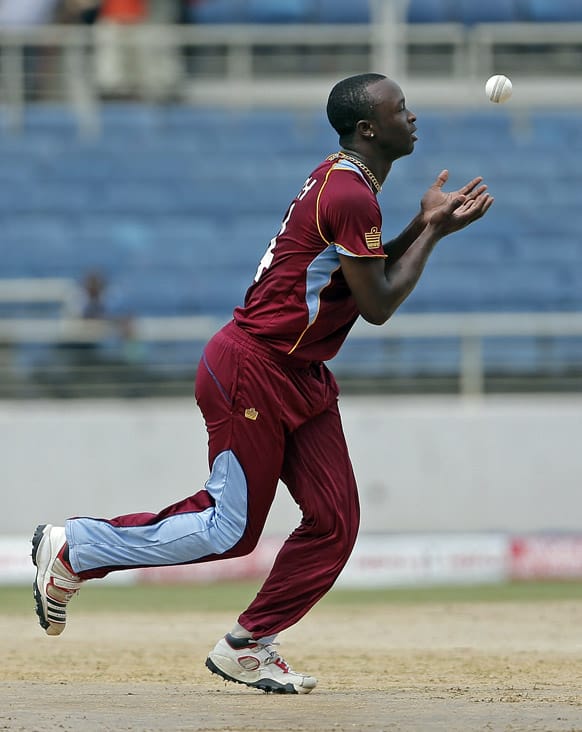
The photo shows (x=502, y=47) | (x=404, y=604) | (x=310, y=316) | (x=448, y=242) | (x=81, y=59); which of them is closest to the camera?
(x=310, y=316)

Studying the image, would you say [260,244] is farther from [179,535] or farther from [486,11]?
[179,535]

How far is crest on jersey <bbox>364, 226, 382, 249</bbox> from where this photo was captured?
5.20 metres

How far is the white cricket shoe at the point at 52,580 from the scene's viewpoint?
546 cm

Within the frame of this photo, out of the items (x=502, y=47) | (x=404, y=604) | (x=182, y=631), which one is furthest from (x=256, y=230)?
(x=182, y=631)

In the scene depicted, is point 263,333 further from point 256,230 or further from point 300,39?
point 300,39

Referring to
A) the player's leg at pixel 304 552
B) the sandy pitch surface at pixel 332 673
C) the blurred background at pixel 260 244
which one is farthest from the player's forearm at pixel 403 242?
the blurred background at pixel 260 244

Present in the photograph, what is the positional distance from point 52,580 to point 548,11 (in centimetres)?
1391

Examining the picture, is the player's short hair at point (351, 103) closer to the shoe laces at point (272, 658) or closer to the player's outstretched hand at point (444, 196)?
the player's outstretched hand at point (444, 196)

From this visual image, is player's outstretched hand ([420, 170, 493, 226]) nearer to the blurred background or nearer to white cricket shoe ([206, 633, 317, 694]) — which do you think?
white cricket shoe ([206, 633, 317, 694])

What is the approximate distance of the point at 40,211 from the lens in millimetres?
15141

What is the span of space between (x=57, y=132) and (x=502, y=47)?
530 cm

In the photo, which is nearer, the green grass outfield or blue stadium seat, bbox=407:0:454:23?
the green grass outfield

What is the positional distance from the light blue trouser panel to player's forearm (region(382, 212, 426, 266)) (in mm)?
1052

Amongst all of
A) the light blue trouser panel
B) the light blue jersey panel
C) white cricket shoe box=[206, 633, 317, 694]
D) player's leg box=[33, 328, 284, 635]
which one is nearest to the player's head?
the light blue jersey panel
